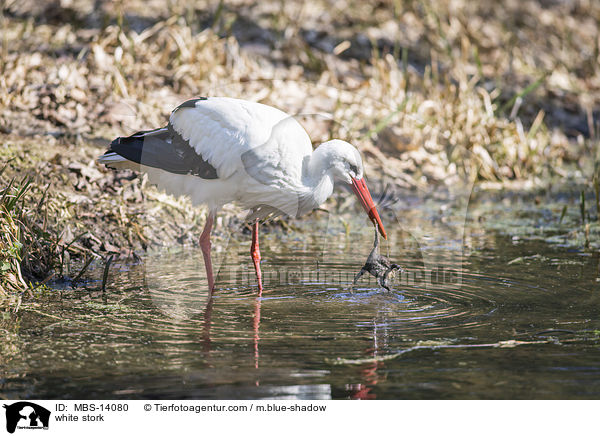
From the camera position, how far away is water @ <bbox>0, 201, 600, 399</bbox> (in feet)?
12.6

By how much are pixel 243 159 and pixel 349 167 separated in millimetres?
741

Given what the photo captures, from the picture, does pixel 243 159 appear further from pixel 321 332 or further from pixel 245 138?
pixel 321 332

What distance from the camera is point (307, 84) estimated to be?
10.7 meters

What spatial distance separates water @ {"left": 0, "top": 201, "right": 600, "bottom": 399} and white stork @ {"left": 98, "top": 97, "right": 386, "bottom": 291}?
1.75 feet

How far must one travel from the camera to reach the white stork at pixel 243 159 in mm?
5785

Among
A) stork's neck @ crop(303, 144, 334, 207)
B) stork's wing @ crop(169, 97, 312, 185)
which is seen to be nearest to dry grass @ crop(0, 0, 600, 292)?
stork's wing @ crop(169, 97, 312, 185)

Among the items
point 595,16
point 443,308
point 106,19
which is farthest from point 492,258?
point 595,16

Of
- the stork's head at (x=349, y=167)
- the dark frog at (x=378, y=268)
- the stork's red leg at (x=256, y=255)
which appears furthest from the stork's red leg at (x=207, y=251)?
the stork's head at (x=349, y=167)

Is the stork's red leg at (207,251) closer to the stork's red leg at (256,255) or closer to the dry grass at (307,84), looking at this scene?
the stork's red leg at (256,255)
